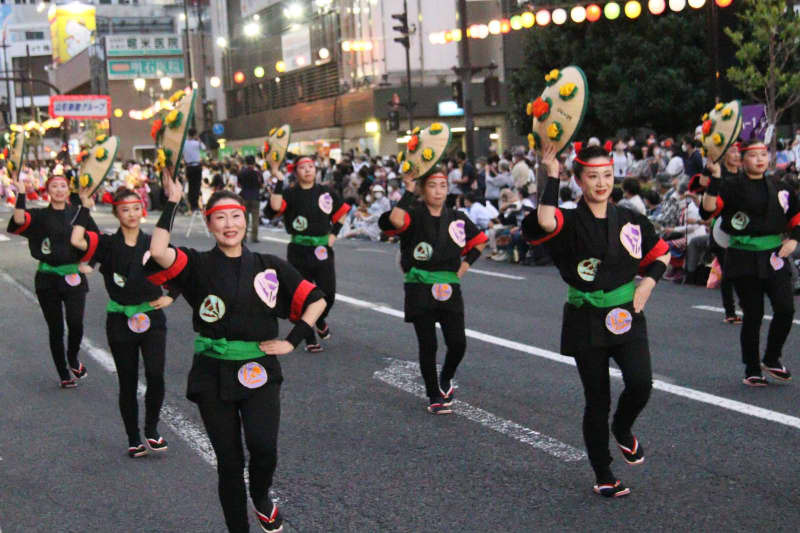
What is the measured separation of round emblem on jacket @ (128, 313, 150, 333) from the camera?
6.89m

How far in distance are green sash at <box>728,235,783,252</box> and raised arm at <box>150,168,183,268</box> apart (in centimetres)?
488

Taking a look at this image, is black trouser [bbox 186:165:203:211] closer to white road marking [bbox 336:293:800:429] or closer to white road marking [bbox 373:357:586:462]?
white road marking [bbox 336:293:800:429]

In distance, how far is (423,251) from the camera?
7.70 m

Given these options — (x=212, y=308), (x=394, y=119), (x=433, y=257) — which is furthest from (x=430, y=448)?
(x=394, y=119)

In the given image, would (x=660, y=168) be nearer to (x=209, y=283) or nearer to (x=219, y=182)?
(x=219, y=182)

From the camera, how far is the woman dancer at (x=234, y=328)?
4.88 metres

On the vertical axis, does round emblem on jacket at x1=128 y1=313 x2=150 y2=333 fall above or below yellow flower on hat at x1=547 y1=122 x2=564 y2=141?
below

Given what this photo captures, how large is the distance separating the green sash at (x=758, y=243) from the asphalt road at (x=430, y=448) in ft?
3.71

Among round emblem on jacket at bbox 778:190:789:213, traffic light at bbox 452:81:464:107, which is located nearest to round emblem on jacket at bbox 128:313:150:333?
round emblem on jacket at bbox 778:190:789:213

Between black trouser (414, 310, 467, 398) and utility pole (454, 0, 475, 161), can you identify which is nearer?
black trouser (414, 310, 467, 398)

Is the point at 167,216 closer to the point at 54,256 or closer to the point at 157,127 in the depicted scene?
the point at 157,127

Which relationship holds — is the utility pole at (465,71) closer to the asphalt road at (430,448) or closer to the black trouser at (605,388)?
the asphalt road at (430,448)

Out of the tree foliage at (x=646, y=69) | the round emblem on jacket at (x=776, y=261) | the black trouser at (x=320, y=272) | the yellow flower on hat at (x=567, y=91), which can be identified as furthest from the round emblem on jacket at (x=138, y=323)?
the tree foliage at (x=646, y=69)

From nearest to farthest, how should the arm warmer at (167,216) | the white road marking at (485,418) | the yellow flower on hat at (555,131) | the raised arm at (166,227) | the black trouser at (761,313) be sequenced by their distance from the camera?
the raised arm at (166,227)
the arm warmer at (167,216)
the yellow flower on hat at (555,131)
the white road marking at (485,418)
the black trouser at (761,313)
